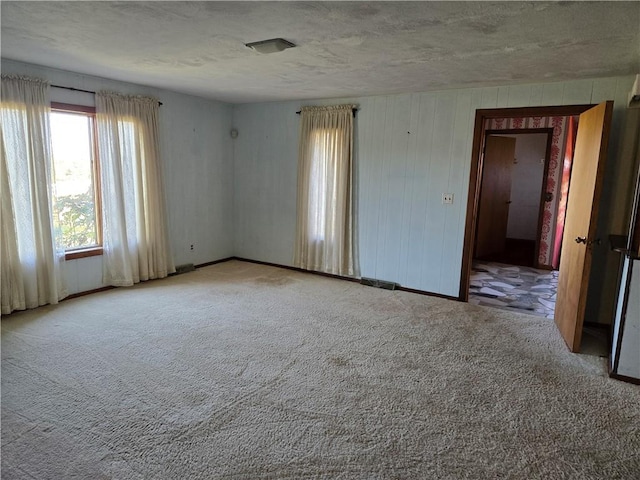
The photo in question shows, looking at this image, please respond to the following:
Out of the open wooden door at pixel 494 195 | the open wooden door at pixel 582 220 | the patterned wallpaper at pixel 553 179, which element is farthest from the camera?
the open wooden door at pixel 494 195

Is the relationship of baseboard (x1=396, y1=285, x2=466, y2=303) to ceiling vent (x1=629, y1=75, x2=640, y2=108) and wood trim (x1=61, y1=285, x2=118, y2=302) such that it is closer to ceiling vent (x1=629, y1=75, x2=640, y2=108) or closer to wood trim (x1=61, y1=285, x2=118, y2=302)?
ceiling vent (x1=629, y1=75, x2=640, y2=108)

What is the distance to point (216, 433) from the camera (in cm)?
222

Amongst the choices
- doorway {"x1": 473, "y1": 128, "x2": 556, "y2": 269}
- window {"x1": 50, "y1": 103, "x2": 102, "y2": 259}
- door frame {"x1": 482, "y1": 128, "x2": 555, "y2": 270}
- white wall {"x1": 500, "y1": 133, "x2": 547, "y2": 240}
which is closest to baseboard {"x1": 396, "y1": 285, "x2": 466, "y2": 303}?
door frame {"x1": 482, "y1": 128, "x2": 555, "y2": 270}

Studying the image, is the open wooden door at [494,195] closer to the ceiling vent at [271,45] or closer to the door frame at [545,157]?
the door frame at [545,157]

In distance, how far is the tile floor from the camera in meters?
4.56

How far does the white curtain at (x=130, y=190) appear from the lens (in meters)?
4.39

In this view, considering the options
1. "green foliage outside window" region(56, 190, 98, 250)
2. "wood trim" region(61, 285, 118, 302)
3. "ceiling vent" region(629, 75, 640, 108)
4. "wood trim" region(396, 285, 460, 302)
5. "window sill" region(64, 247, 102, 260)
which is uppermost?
"ceiling vent" region(629, 75, 640, 108)

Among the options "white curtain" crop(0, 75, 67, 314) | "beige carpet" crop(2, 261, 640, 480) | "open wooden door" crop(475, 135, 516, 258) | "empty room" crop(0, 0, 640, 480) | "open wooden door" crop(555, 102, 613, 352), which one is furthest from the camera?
"open wooden door" crop(475, 135, 516, 258)

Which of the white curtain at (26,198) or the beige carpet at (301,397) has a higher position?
the white curtain at (26,198)

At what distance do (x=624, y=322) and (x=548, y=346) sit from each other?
0.70 m

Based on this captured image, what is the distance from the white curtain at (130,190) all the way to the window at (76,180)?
11 cm

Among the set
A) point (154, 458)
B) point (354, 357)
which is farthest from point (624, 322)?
point (154, 458)

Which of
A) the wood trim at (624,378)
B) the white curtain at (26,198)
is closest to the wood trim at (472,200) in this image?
the wood trim at (624,378)

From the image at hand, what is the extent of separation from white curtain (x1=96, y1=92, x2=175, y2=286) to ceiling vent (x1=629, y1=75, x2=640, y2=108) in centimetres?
463
